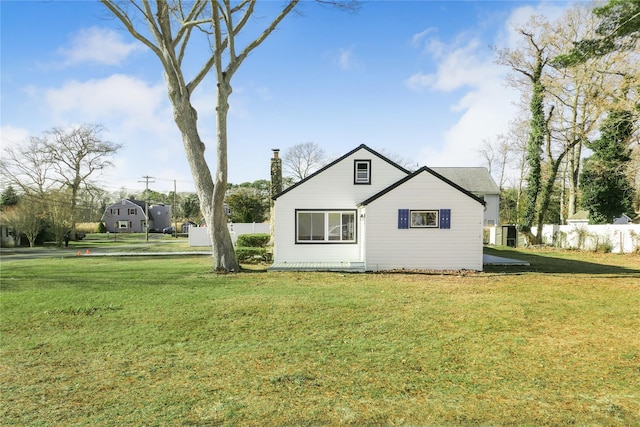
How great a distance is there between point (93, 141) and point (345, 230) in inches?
1274

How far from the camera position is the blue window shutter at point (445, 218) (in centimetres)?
1331

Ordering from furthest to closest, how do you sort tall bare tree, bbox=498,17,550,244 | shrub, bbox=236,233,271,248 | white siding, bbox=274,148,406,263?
tall bare tree, bbox=498,17,550,244, shrub, bbox=236,233,271,248, white siding, bbox=274,148,406,263

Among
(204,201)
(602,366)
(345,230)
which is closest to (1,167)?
(204,201)

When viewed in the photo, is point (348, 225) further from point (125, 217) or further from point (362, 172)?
point (125, 217)

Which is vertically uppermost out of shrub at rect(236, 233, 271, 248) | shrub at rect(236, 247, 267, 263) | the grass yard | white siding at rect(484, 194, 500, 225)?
white siding at rect(484, 194, 500, 225)

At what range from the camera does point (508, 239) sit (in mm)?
27375

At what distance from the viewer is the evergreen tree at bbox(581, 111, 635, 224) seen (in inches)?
911

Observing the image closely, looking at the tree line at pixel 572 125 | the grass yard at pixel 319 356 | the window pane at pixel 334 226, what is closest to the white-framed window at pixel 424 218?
the window pane at pixel 334 226

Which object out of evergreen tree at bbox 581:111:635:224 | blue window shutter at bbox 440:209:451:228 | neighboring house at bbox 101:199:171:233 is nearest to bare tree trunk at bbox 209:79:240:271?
blue window shutter at bbox 440:209:451:228

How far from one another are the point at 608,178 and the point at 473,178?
1373 cm

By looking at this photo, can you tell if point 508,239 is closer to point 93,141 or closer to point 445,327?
point 445,327

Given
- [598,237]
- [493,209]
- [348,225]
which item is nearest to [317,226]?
[348,225]

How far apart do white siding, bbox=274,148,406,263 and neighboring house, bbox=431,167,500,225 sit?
21.7 m

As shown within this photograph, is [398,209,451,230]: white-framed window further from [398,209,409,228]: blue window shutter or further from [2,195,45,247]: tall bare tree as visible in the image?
[2,195,45,247]: tall bare tree
